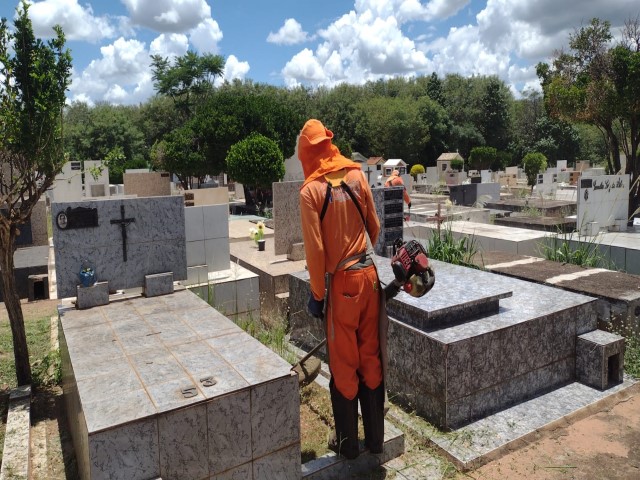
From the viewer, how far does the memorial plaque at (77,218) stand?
4.35 m

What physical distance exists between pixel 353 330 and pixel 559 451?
168 cm

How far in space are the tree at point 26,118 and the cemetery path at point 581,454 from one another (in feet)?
12.3

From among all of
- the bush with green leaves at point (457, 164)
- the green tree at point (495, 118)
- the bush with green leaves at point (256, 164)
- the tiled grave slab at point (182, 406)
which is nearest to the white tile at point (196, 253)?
the tiled grave slab at point (182, 406)

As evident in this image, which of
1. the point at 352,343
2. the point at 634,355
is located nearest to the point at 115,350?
the point at 352,343

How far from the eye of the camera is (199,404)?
2.63 metres

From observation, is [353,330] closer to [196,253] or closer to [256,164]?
[196,253]

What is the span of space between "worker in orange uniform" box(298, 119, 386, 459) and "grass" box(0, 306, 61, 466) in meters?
2.38

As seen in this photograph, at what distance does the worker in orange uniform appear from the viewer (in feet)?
10.3

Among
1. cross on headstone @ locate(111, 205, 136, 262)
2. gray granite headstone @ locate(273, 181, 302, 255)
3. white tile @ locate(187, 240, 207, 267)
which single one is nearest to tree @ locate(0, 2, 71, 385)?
cross on headstone @ locate(111, 205, 136, 262)

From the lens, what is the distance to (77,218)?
443 centimetres

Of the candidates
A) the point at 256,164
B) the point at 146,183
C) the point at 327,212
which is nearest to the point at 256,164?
the point at 256,164

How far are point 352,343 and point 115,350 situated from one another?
4.86 feet

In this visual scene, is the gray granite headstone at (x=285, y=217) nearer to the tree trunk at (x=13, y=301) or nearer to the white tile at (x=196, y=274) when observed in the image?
the white tile at (x=196, y=274)

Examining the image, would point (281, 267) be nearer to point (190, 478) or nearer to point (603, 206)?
point (190, 478)
